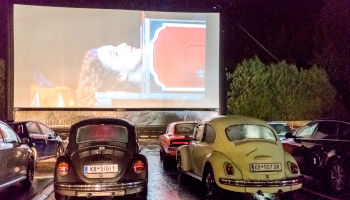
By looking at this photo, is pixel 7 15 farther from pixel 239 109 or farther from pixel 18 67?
pixel 239 109

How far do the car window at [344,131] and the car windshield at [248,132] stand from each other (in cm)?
160

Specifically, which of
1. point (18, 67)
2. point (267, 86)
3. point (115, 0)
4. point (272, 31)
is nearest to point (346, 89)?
point (267, 86)

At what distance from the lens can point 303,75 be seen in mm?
23391

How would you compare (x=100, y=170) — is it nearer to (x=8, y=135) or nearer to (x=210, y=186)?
(x=210, y=186)

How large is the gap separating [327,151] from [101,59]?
49.9 ft

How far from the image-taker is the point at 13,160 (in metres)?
7.15

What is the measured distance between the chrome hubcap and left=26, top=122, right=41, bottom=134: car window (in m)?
7.89

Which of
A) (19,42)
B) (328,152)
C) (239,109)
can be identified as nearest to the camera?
(328,152)

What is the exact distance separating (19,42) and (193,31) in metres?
9.68

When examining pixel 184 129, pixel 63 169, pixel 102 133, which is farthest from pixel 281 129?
pixel 63 169

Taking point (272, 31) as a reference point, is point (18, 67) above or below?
below

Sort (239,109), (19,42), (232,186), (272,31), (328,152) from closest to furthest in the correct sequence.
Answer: (232,186) < (328,152) < (19,42) < (239,109) < (272,31)

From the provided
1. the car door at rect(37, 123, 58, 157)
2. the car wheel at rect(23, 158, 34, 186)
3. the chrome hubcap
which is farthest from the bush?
the car wheel at rect(23, 158, 34, 186)

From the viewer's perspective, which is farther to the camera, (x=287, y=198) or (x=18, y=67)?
(x=18, y=67)
